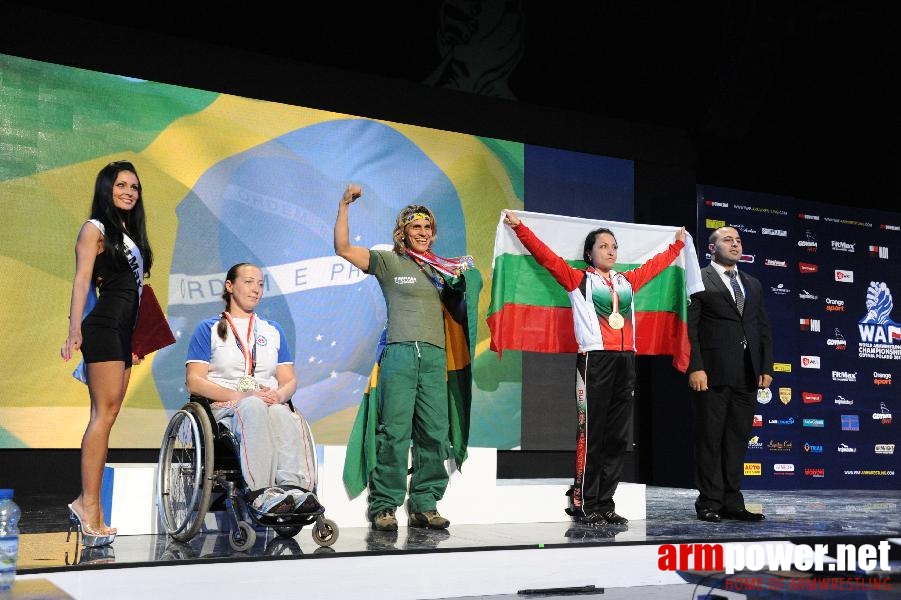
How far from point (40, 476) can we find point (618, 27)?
5609mm

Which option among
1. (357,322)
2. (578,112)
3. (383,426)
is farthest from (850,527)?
(578,112)

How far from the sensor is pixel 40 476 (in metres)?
5.33

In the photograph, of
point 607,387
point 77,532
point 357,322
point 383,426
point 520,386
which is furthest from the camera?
point 520,386

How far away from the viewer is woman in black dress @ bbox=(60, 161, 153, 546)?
126 inches

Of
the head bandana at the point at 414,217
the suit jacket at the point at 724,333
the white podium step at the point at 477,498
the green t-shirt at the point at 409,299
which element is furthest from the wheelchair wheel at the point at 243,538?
the suit jacket at the point at 724,333

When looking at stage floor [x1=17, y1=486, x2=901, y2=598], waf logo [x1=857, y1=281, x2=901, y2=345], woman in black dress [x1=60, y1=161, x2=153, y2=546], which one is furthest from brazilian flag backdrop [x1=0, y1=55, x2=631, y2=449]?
waf logo [x1=857, y1=281, x2=901, y2=345]

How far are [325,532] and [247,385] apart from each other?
644 millimetres

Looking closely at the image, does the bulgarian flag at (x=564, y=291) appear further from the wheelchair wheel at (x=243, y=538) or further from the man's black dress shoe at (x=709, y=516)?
the wheelchair wheel at (x=243, y=538)

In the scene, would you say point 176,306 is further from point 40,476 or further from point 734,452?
point 734,452

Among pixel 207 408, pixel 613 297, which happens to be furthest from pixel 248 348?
pixel 613 297

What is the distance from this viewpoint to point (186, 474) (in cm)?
334

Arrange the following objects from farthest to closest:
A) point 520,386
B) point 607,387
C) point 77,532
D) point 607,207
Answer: point 607,207, point 520,386, point 607,387, point 77,532

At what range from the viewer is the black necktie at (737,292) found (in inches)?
188

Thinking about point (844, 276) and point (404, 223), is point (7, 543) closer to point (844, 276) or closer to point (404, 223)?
point (404, 223)
